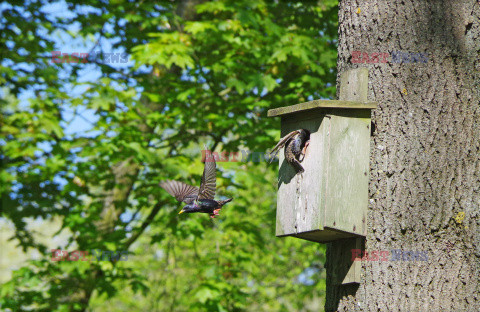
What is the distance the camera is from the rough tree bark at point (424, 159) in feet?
8.04

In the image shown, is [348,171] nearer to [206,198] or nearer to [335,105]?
[335,105]

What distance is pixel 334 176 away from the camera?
2.84 m

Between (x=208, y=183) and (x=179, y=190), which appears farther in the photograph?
(x=179, y=190)

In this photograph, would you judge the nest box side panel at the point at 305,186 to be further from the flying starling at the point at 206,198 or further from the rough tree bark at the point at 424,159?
the flying starling at the point at 206,198

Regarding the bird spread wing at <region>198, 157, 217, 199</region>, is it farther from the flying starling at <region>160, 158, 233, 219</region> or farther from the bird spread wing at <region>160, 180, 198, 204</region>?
the bird spread wing at <region>160, 180, 198, 204</region>

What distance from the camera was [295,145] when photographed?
2.97m

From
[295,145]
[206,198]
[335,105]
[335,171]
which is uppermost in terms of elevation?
[335,105]

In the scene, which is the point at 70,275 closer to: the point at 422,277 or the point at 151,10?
the point at 151,10

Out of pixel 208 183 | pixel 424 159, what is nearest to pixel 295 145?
pixel 424 159

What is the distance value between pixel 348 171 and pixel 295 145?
32cm

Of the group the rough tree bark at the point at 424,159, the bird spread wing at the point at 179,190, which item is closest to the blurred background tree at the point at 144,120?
the bird spread wing at the point at 179,190

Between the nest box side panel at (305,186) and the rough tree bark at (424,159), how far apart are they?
9.9 inches

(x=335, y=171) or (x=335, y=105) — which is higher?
(x=335, y=105)

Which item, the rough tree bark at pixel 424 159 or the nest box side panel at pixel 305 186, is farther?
the nest box side panel at pixel 305 186
